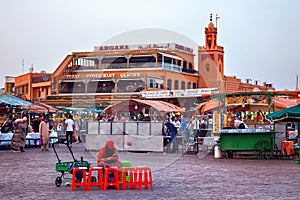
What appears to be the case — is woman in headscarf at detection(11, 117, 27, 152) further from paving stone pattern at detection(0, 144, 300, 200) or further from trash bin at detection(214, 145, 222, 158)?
trash bin at detection(214, 145, 222, 158)

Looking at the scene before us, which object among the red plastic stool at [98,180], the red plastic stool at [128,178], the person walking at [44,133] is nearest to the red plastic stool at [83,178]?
the red plastic stool at [98,180]

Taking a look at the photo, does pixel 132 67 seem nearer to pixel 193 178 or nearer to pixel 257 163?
pixel 257 163

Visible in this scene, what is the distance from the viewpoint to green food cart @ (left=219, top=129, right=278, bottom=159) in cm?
2206

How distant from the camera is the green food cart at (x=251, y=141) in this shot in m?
22.1

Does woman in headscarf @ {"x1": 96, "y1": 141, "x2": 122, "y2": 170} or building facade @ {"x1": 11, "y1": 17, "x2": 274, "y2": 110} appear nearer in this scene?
woman in headscarf @ {"x1": 96, "y1": 141, "x2": 122, "y2": 170}

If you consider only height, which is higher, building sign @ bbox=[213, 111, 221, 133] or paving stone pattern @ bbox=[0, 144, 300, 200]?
building sign @ bbox=[213, 111, 221, 133]

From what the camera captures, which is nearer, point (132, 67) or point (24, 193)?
point (24, 193)

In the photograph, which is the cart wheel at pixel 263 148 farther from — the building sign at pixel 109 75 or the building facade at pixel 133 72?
the building sign at pixel 109 75

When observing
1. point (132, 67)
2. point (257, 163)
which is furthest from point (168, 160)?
point (132, 67)

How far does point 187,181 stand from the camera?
14.1 metres

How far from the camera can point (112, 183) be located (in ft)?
40.8

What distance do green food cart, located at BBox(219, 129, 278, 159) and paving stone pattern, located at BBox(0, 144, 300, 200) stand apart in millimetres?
1584

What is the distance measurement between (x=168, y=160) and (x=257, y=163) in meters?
3.10

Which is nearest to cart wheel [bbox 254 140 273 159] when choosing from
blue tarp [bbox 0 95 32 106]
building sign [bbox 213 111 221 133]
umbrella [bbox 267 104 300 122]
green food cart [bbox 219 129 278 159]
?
green food cart [bbox 219 129 278 159]
